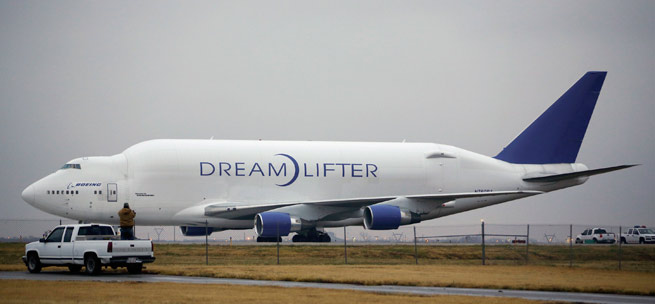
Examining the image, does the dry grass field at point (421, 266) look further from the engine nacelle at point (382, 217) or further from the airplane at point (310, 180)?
the airplane at point (310, 180)

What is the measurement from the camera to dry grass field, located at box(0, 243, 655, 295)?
79.3 ft

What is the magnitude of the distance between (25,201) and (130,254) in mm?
17798

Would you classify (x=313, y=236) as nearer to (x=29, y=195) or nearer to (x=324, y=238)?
(x=324, y=238)

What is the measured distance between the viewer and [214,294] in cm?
1966

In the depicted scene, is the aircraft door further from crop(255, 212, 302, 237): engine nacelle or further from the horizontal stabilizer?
the horizontal stabilizer

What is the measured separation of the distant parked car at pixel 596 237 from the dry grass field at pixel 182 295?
42032mm

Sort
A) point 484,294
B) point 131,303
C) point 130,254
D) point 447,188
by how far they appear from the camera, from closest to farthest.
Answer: point 131,303, point 484,294, point 130,254, point 447,188

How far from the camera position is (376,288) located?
2211 centimetres

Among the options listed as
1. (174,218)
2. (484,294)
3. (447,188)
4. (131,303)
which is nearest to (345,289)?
(484,294)

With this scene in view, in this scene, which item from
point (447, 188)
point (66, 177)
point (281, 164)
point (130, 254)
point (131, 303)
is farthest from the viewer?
point (447, 188)

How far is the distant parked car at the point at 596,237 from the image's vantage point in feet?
194

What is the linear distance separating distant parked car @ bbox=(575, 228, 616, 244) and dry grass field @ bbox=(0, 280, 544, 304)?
42.0m

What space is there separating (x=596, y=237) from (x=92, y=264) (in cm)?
4220

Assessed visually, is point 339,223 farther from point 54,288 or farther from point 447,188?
point 54,288
